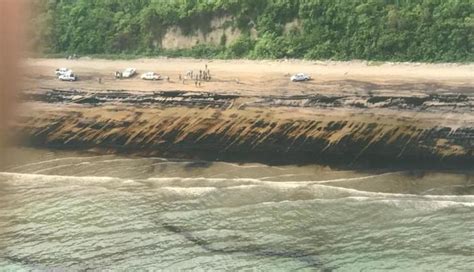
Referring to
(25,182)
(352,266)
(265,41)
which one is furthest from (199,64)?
(352,266)

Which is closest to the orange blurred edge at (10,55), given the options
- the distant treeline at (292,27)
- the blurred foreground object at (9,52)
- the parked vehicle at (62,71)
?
the blurred foreground object at (9,52)

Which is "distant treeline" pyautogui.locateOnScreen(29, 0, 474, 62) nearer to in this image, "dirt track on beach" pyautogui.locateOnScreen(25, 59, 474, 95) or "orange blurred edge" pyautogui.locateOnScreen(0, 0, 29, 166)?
"dirt track on beach" pyautogui.locateOnScreen(25, 59, 474, 95)

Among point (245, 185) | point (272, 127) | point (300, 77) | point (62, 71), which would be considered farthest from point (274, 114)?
point (62, 71)

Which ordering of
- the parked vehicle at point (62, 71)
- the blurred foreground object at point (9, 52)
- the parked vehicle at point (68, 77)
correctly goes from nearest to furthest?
the blurred foreground object at point (9, 52)
the parked vehicle at point (62, 71)
the parked vehicle at point (68, 77)

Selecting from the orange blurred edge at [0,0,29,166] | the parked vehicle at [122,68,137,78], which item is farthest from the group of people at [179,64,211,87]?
the orange blurred edge at [0,0,29,166]

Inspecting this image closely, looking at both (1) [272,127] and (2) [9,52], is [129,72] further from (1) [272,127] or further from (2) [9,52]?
(2) [9,52]

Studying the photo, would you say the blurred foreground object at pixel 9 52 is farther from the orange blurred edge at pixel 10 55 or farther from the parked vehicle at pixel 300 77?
the parked vehicle at pixel 300 77

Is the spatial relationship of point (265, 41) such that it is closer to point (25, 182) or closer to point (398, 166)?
point (398, 166)
